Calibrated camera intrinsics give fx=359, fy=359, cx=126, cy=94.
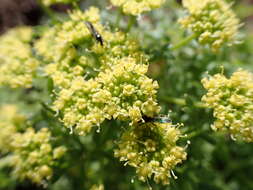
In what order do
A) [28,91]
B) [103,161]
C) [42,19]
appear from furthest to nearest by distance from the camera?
[42,19]
[28,91]
[103,161]

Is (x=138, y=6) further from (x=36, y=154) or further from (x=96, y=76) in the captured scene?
(x=36, y=154)

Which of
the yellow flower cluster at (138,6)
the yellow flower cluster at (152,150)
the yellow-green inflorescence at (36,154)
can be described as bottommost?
the yellow-green inflorescence at (36,154)

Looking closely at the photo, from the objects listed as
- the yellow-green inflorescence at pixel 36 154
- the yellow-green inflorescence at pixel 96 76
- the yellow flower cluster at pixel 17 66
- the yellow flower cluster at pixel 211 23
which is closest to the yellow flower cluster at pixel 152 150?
the yellow-green inflorescence at pixel 96 76

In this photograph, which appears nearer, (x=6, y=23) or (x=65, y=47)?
(x=65, y=47)

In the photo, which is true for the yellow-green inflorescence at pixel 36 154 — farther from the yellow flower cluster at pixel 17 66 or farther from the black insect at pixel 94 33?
the black insect at pixel 94 33

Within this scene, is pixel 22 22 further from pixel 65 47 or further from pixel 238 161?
pixel 238 161

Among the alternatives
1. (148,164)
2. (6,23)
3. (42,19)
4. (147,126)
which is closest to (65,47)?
(147,126)

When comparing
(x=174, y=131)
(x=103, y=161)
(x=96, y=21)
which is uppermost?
(x=96, y=21)
